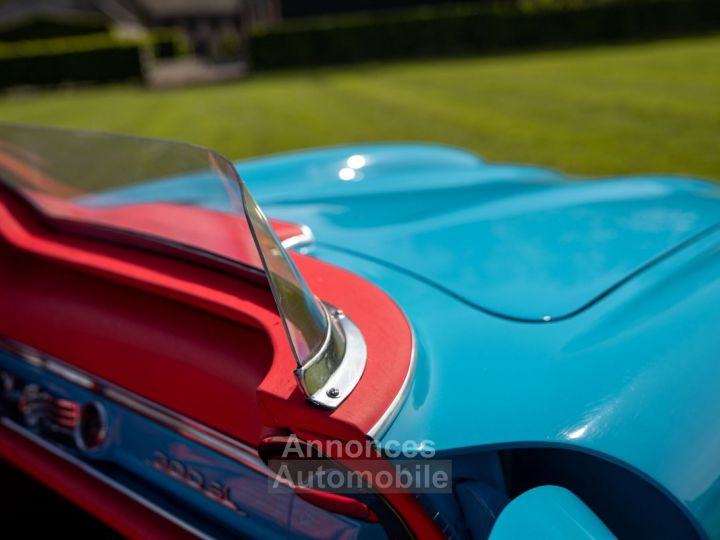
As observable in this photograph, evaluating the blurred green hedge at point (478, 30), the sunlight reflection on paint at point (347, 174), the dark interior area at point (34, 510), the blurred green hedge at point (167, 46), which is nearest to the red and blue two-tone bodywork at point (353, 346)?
the dark interior area at point (34, 510)

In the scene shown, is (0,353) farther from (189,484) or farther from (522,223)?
(522,223)

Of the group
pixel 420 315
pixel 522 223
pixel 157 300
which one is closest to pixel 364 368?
pixel 420 315

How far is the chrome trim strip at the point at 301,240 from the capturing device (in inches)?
66.7

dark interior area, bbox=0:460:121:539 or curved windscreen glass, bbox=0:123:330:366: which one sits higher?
curved windscreen glass, bbox=0:123:330:366

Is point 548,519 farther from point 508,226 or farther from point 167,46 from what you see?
point 167,46

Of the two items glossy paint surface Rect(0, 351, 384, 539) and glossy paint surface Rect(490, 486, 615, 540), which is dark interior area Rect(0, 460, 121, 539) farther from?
glossy paint surface Rect(490, 486, 615, 540)

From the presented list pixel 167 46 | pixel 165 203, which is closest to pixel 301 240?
pixel 165 203

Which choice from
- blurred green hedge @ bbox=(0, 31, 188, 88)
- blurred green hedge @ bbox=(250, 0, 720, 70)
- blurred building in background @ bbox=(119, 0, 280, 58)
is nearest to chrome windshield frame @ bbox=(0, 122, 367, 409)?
blurred green hedge @ bbox=(250, 0, 720, 70)

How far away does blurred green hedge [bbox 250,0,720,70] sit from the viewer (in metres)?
19.6

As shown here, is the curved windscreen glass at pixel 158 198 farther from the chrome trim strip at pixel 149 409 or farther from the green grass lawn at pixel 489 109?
the green grass lawn at pixel 489 109

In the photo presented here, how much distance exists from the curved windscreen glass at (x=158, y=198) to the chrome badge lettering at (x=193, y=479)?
1.34 feet

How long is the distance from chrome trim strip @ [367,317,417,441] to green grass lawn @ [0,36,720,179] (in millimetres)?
5038

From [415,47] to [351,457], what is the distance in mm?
20798

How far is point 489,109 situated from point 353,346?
899 centimetres
